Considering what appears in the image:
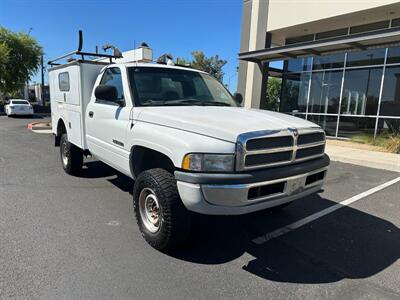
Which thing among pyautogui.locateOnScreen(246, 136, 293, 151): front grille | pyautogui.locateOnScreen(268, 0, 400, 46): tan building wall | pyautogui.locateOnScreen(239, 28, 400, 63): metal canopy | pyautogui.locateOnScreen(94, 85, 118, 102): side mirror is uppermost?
pyautogui.locateOnScreen(268, 0, 400, 46): tan building wall

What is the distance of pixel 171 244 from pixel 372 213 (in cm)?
330

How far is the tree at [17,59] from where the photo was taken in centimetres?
3059

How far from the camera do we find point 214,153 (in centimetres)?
281

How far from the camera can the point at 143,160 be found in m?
3.88

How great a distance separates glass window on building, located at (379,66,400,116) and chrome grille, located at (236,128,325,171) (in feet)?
33.4

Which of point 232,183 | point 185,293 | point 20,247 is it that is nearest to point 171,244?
point 185,293

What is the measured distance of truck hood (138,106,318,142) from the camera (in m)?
2.93

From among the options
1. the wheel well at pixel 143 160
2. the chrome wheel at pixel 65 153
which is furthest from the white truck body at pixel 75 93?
the wheel well at pixel 143 160

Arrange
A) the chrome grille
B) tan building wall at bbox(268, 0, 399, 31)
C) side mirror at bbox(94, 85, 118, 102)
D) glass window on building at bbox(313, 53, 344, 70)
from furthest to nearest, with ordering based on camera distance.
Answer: glass window on building at bbox(313, 53, 344, 70)
tan building wall at bbox(268, 0, 399, 31)
side mirror at bbox(94, 85, 118, 102)
the chrome grille

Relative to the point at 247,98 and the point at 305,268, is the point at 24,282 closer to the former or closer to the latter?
the point at 305,268

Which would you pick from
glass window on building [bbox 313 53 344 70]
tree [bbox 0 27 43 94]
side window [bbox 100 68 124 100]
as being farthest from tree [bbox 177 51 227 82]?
side window [bbox 100 68 124 100]

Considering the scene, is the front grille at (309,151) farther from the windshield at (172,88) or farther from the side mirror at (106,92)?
the side mirror at (106,92)

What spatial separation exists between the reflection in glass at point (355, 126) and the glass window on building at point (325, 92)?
679mm

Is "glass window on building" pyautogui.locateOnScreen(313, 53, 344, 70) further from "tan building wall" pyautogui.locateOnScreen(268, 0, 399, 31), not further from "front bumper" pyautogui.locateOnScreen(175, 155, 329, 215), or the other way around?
"front bumper" pyautogui.locateOnScreen(175, 155, 329, 215)
